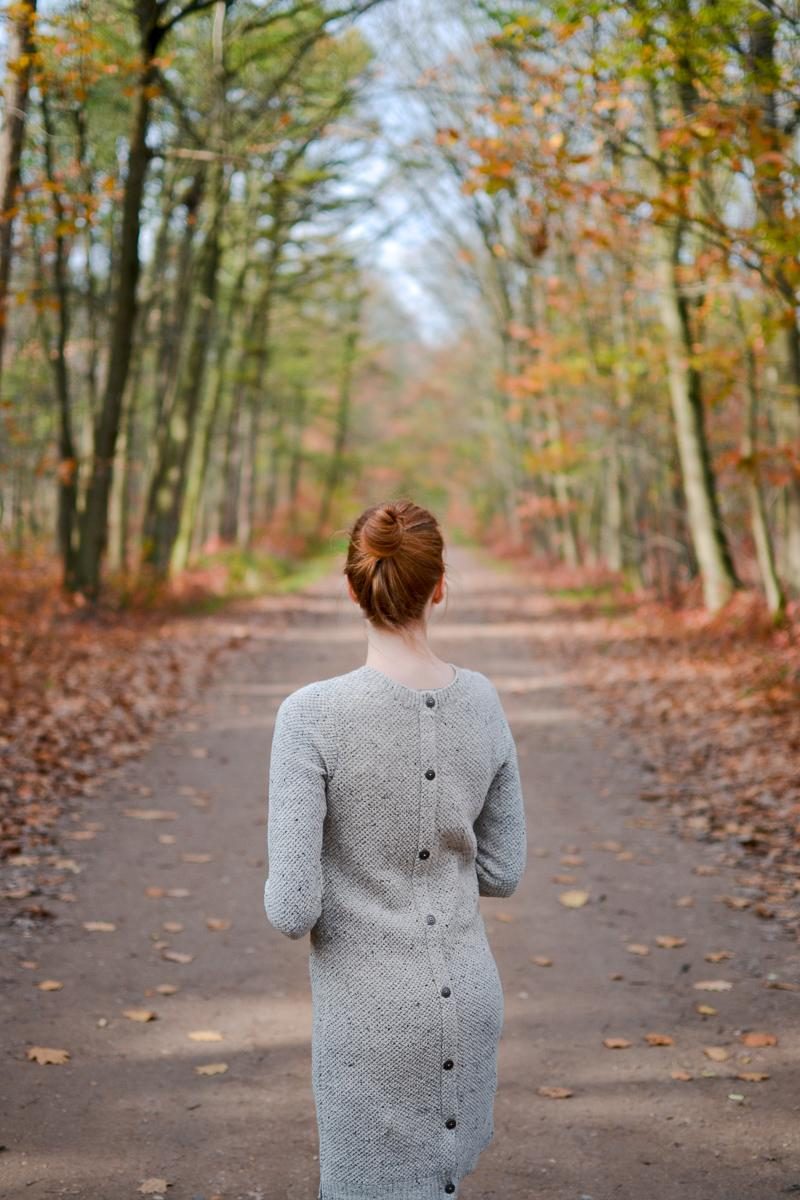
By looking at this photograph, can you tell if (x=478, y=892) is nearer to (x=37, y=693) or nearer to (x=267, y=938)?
(x=267, y=938)

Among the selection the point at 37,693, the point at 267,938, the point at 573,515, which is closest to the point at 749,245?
the point at 267,938

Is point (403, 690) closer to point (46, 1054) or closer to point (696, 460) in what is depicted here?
point (46, 1054)

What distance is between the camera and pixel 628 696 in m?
12.8

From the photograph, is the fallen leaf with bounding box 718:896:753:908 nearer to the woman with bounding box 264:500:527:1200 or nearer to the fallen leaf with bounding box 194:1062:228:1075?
the fallen leaf with bounding box 194:1062:228:1075

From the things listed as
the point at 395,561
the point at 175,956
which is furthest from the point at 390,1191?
the point at 175,956

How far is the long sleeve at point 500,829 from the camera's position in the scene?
2799mm

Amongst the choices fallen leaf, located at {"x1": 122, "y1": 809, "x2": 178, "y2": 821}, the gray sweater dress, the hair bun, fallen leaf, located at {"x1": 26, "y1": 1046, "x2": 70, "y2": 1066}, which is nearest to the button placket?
the gray sweater dress

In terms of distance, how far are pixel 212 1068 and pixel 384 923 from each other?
7.67ft

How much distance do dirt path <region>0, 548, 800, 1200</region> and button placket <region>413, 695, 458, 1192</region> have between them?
1.97 feet

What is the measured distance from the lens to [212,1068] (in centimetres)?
450

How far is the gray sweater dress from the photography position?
8.23 ft

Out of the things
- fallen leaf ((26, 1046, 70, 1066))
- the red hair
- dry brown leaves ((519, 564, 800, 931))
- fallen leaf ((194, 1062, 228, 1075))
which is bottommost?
fallen leaf ((194, 1062, 228, 1075))

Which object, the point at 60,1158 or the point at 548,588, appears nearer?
the point at 60,1158

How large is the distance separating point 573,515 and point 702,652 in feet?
57.9
